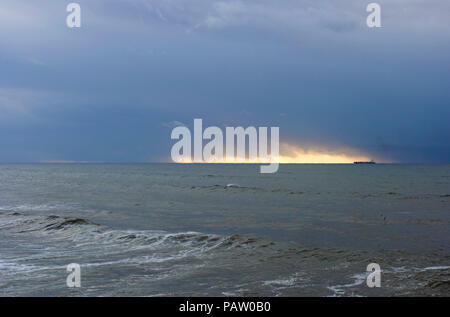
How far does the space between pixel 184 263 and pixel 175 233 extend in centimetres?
735

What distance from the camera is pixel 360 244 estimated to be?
20.7 metres

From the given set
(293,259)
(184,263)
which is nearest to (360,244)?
(293,259)

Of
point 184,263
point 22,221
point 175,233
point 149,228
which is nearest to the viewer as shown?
point 184,263

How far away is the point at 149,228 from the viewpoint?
26.2 meters

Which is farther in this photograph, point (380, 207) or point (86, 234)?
point (380, 207)

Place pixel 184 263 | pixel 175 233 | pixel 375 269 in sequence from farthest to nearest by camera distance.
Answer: pixel 175 233 → pixel 184 263 → pixel 375 269

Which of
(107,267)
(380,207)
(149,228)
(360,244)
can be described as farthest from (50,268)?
(380,207)

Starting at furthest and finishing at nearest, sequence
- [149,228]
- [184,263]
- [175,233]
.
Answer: [149,228] → [175,233] → [184,263]
